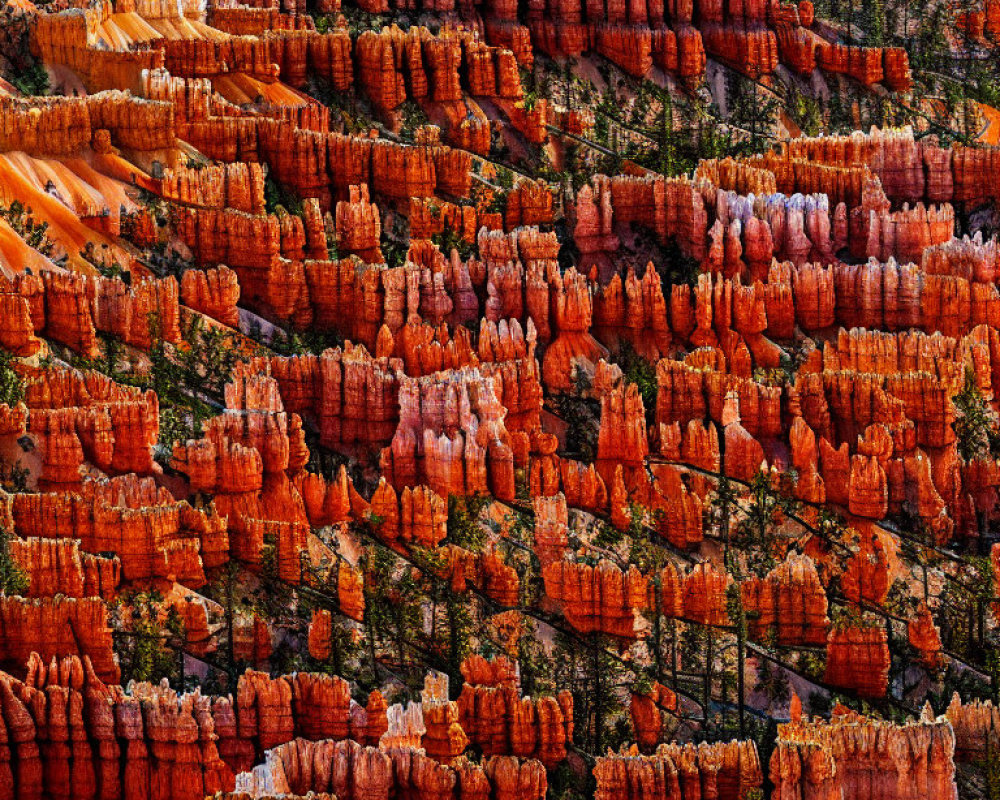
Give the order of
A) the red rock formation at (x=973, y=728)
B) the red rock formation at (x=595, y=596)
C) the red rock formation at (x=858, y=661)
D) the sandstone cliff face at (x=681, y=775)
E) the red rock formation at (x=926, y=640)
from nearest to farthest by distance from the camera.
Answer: the sandstone cliff face at (x=681, y=775)
the red rock formation at (x=973, y=728)
the red rock formation at (x=595, y=596)
the red rock formation at (x=858, y=661)
the red rock formation at (x=926, y=640)

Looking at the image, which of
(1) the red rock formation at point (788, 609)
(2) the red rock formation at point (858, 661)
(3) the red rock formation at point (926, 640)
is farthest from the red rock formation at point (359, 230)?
(2) the red rock formation at point (858, 661)

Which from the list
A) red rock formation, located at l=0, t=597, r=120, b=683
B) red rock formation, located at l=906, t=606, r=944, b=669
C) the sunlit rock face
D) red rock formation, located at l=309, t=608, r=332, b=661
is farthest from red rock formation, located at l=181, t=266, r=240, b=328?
red rock formation, located at l=0, t=597, r=120, b=683

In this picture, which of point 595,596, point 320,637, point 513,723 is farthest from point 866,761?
point 320,637

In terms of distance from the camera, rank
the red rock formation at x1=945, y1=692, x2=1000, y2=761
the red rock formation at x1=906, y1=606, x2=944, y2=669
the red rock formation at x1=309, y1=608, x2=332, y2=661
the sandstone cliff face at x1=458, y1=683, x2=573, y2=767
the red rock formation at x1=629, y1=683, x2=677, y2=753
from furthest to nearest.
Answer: the red rock formation at x1=906, y1=606, x2=944, y2=669 → the red rock formation at x1=629, y1=683, x2=677, y2=753 → the red rock formation at x1=309, y1=608, x2=332, y2=661 → the red rock formation at x1=945, y1=692, x2=1000, y2=761 → the sandstone cliff face at x1=458, y1=683, x2=573, y2=767

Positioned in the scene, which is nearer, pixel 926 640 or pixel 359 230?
pixel 926 640

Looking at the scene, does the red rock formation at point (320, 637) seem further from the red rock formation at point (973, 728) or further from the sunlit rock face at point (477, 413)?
the red rock formation at point (973, 728)

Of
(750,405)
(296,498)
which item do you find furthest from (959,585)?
(296,498)

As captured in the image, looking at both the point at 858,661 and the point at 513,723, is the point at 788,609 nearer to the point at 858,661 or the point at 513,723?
the point at 858,661

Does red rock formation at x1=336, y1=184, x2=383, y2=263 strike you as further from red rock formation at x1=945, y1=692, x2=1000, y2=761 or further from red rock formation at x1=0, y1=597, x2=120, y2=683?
red rock formation at x1=945, y1=692, x2=1000, y2=761

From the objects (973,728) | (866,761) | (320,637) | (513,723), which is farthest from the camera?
(320,637)

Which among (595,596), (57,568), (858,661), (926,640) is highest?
(57,568)

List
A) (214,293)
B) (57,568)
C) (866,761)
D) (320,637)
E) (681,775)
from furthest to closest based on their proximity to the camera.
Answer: (214,293) < (320,637) < (57,568) < (866,761) < (681,775)
